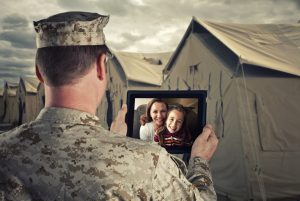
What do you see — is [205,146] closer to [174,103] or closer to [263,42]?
[174,103]

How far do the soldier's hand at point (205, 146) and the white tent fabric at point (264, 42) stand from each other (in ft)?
13.1

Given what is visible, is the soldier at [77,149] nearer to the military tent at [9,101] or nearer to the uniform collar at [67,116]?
the uniform collar at [67,116]

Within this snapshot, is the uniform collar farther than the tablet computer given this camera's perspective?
No

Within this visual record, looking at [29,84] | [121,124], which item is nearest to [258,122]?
[121,124]

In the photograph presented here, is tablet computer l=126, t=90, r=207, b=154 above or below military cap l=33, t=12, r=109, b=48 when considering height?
below

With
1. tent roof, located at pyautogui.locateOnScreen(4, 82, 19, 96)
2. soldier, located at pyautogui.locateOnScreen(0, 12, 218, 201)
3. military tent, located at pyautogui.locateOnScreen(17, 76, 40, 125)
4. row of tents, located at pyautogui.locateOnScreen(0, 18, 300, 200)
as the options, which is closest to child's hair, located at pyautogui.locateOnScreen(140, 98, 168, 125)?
soldier, located at pyautogui.locateOnScreen(0, 12, 218, 201)

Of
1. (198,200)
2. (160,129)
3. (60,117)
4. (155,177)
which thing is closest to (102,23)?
(60,117)

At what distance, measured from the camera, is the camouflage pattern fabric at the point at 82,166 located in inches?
46.9

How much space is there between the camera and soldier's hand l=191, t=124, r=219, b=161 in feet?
4.88

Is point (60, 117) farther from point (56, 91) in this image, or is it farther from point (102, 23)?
point (102, 23)

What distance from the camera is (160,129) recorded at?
2.02m

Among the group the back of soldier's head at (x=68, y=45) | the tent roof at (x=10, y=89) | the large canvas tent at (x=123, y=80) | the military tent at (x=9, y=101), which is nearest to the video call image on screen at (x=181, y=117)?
the back of soldier's head at (x=68, y=45)

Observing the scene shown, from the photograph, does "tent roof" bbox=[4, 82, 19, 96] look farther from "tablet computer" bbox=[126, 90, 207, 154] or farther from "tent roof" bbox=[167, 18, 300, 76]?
"tablet computer" bbox=[126, 90, 207, 154]

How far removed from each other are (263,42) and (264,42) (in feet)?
0.06
